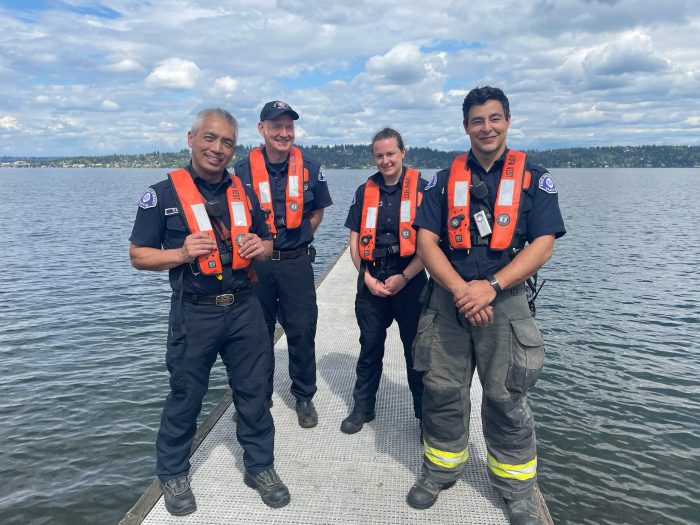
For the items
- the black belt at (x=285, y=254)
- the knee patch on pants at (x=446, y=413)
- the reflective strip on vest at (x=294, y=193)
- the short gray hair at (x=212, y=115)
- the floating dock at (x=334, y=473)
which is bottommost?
the floating dock at (x=334, y=473)

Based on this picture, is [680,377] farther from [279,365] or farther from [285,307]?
[285,307]

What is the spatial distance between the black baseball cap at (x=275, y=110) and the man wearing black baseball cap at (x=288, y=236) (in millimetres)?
10

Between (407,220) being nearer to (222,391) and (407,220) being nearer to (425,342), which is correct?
(425,342)

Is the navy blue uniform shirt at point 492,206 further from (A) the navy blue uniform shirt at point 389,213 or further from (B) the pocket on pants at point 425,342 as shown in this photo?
(A) the navy blue uniform shirt at point 389,213

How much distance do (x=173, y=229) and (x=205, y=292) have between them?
0.51 m

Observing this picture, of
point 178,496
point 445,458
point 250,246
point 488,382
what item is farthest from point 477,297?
point 178,496

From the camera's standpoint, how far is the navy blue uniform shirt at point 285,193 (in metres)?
4.64

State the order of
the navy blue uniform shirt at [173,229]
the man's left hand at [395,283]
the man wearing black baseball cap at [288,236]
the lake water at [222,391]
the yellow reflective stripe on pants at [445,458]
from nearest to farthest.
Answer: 1. the navy blue uniform shirt at [173,229]
2. the yellow reflective stripe on pants at [445,458]
3. the man's left hand at [395,283]
4. the man wearing black baseball cap at [288,236]
5. the lake water at [222,391]

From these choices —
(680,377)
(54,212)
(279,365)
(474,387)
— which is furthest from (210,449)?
(54,212)

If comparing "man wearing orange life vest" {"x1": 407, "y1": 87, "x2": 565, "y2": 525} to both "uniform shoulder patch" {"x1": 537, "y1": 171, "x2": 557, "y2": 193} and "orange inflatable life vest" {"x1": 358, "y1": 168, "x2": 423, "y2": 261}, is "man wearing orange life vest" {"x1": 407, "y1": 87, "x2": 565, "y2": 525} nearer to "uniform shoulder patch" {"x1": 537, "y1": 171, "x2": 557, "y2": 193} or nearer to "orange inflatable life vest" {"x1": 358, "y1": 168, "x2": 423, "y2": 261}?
"uniform shoulder patch" {"x1": 537, "y1": 171, "x2": 557, "y2": 193}

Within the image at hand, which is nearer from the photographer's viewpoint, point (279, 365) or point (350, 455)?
point (350, 455)

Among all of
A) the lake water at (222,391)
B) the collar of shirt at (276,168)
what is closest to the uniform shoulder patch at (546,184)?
the collar of shirt at (276,168)

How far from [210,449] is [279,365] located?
6.88 ft

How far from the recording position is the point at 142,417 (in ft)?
24.4
